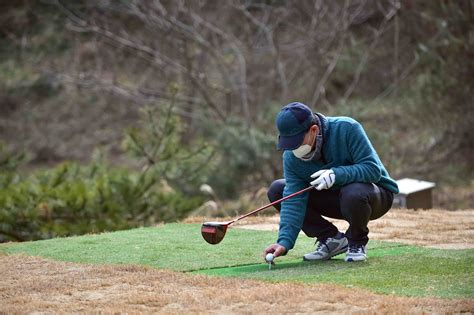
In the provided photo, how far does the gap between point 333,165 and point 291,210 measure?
37 centimetres

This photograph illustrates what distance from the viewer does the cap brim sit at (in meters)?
5.21

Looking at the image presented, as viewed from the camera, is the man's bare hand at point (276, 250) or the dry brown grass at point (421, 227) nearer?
the man's bare hand at point (276, 250)

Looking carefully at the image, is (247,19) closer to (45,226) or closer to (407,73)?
(407,73)

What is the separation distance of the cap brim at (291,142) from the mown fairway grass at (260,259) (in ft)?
2.34

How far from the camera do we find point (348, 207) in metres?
5.30

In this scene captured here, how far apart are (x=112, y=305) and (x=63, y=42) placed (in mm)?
12415

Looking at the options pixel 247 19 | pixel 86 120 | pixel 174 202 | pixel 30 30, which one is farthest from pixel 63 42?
pixel 174 202

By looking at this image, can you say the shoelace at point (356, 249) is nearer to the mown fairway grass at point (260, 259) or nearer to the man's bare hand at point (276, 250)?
the mown fairway grass at point (260, 259)

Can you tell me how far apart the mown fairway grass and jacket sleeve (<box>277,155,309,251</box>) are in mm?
186

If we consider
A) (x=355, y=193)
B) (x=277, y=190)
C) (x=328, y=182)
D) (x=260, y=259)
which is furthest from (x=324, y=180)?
(x=260, y=259)

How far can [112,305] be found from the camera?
14.5 ft

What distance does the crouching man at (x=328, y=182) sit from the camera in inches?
207

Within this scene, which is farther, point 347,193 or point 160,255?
point 160,255

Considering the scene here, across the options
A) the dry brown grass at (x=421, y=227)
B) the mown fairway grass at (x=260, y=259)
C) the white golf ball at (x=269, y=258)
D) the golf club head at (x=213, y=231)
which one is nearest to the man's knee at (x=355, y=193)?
the mown fairway grass at (x=260, y=259)
